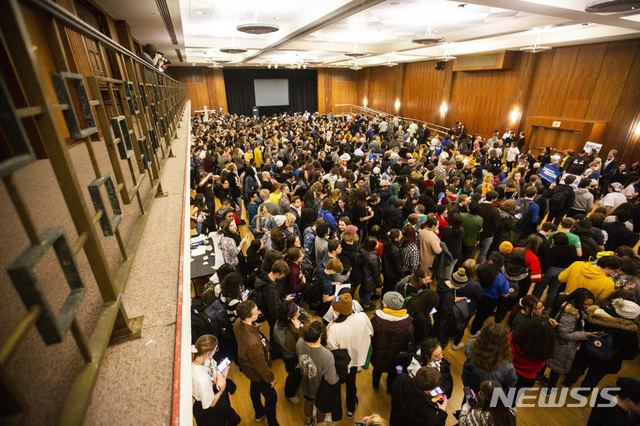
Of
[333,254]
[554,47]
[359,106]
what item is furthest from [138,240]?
[359,106]

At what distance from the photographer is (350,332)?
9.31 ft

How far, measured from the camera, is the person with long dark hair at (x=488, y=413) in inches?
81.9

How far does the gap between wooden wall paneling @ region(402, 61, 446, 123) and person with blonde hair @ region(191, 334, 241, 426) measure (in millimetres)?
19259

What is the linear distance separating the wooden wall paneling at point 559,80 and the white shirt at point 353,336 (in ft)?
46.4

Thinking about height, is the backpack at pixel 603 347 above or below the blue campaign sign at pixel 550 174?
below

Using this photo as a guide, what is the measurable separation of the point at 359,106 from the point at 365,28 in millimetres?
17737

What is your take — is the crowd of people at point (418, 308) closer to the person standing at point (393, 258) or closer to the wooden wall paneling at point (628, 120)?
the person standing at point (393, 258)

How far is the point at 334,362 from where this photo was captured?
266 centimetres

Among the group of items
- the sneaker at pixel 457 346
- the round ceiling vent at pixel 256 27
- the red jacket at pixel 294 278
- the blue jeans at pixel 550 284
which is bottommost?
the sneaker at pixel 457 346

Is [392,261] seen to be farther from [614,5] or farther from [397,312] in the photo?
[614,5]

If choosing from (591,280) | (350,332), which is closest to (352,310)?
(350,332)

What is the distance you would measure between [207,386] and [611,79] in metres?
15.0

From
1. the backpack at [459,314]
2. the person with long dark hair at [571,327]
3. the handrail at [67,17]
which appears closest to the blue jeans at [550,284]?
the person with long dark hair at [571,327]

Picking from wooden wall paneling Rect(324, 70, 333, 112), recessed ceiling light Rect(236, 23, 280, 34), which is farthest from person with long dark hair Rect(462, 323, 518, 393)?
wooden wall paneling Rect(324, 70, 333, 112)
